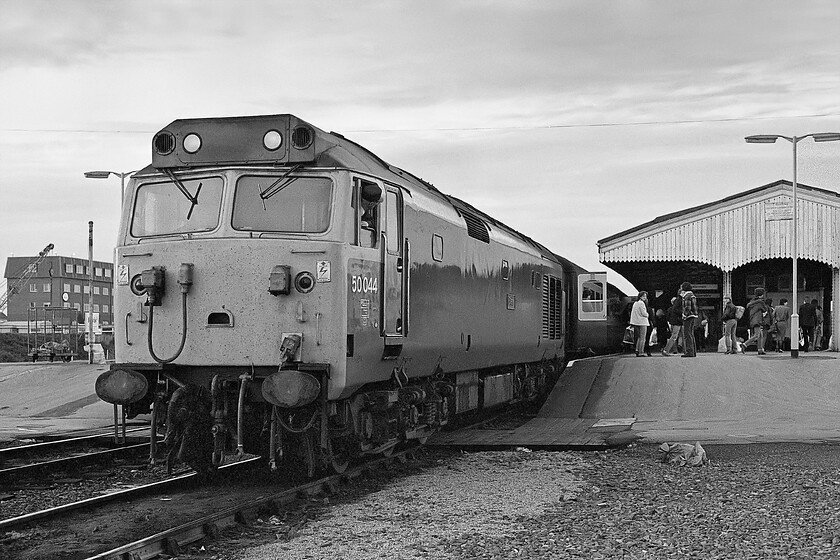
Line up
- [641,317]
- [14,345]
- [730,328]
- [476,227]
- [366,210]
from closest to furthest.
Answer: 1. [366,210]
2. [476,227]
3. [641,317]
4. [730,328]
5. [14,345]

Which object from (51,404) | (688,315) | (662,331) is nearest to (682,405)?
(688,315)

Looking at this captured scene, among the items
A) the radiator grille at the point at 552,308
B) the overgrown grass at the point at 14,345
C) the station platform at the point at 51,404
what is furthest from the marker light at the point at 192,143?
the overgrown grass at the point at 14,345

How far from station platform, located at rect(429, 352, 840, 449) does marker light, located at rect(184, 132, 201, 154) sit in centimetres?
578

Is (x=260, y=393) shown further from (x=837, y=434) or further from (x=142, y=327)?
(x=837, y=434)

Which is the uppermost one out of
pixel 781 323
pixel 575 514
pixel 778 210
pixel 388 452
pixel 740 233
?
pixel 778 210

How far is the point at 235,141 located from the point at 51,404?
519 inches

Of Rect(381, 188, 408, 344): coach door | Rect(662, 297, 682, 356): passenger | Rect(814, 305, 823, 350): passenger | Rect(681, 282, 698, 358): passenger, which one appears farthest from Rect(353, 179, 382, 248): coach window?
Rect(814, 305, 823, 350): passenger

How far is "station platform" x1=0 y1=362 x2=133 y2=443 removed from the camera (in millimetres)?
17297

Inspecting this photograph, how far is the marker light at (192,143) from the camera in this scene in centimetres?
1005

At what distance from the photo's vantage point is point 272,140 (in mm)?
9852

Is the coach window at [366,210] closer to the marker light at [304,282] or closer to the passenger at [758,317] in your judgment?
the marker light at [304,282]

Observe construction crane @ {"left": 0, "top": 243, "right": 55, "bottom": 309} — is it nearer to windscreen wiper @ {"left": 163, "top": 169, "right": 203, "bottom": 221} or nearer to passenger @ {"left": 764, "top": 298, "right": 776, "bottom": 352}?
passenger @ {"left": 764, "top": 298, "right": 776, "bottom": 352}

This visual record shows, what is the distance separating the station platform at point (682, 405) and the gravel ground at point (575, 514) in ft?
6.38

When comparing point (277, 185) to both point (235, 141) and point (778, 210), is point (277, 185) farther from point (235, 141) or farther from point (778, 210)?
point (778, 210)
